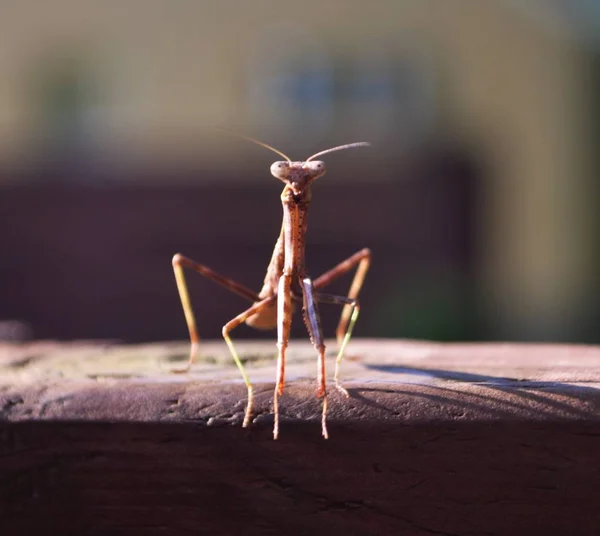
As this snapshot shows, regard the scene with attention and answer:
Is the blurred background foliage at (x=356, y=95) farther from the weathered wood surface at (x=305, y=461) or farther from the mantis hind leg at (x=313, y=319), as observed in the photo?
the weathered wood surface at (x=305, y=461)

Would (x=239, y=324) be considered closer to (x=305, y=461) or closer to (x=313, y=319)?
(x=313, y=319)

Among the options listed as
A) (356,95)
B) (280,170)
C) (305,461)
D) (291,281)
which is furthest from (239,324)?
(356,95)

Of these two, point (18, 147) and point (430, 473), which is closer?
point (430, 473)

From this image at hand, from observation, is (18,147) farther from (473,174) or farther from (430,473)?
(430,473)

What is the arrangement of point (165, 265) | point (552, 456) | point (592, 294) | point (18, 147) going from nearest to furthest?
1. point (552, 456)
2. point (165, 265)
3. point (18, 147)
4. point (592, 294)

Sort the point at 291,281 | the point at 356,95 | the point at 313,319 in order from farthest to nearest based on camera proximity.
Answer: the point at 356,95
the point at 291,281
the point at 313,319

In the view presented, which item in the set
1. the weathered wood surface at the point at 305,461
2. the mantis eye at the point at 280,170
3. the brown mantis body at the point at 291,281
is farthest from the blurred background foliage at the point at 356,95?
the weathered wood surface at the point at 305,461

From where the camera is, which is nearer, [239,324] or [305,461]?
[305,461]

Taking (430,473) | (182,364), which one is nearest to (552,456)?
(430,473)
